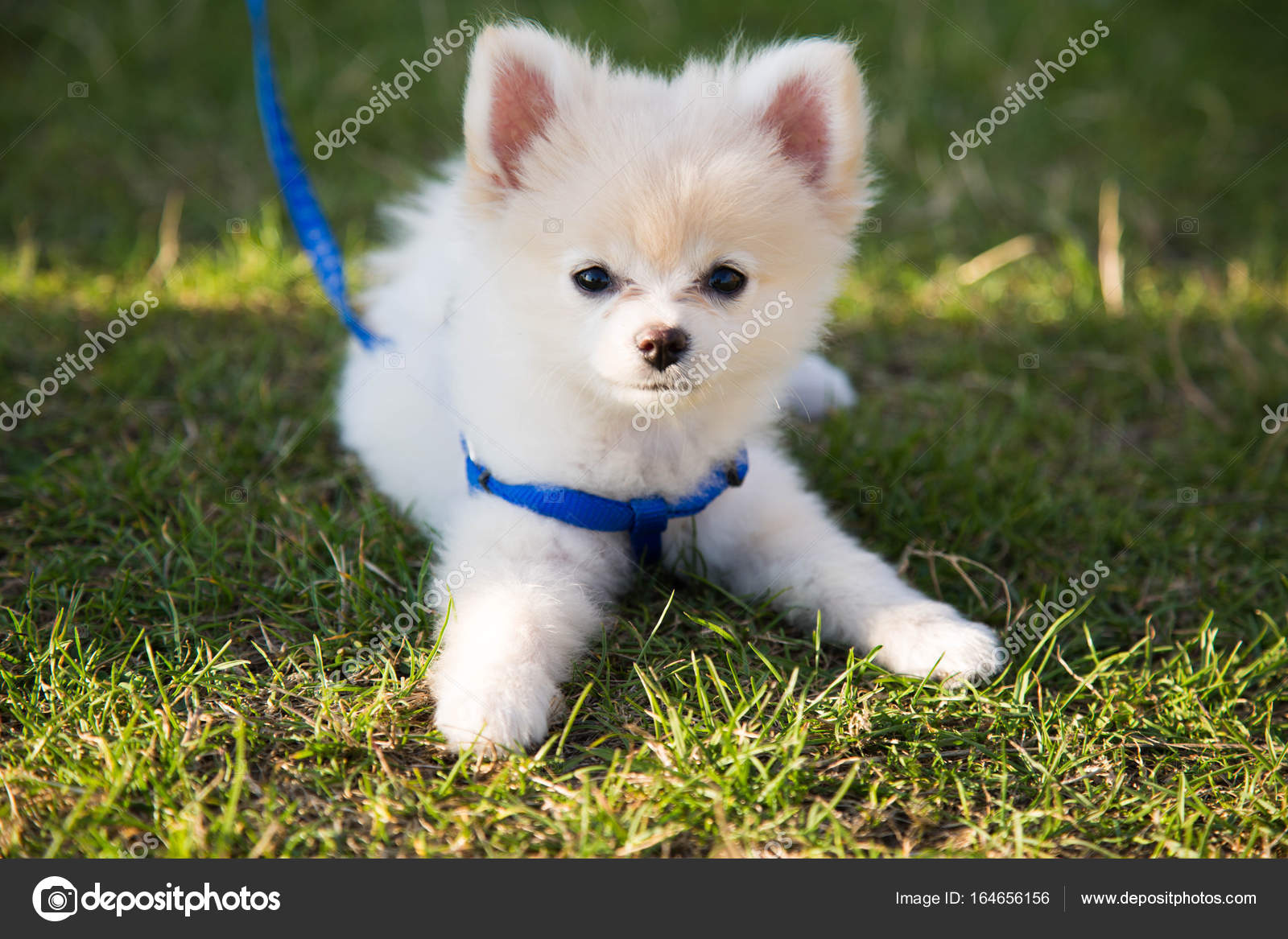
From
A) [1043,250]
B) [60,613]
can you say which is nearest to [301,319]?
[60,613]

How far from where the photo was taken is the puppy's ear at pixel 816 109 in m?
2.20

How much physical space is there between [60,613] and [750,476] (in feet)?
5.51

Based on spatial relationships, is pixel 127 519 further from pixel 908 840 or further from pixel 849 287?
pixel 849 287

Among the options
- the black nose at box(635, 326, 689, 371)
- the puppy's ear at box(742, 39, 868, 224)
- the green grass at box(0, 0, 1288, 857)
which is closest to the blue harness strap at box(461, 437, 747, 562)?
the green grass at box(0, 0, 1288, 857)

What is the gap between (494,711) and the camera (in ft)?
6.40

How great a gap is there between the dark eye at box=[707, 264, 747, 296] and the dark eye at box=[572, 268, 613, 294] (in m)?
0.22

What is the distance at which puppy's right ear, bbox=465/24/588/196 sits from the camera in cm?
211

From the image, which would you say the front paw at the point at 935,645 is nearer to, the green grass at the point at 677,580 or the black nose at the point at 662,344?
the green grass at the point at 677,580

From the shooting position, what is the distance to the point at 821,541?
8.28 feet

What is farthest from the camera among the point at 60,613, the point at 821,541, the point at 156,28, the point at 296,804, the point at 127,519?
the point at 156,28

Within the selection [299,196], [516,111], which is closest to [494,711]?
[516,111]

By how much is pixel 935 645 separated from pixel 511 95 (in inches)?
61.3
